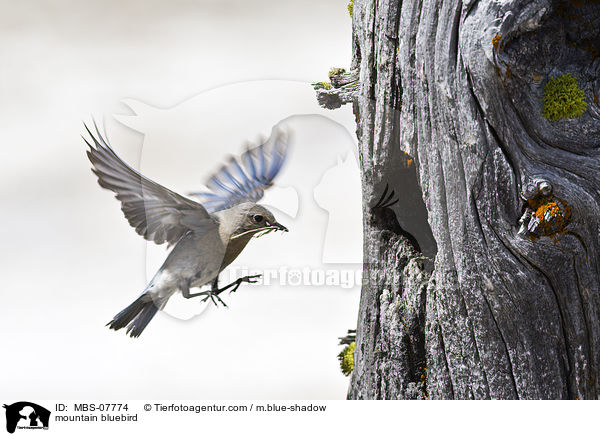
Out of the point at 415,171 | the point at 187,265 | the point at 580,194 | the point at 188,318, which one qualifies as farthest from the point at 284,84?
the point at 580,194

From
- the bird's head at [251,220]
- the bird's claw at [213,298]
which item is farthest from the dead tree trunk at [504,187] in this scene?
the bird's claw at [213,298]

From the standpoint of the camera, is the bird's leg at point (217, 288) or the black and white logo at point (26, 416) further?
the black and white logo at point (26, 416)

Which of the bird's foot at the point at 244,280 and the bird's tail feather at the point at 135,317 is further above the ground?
the bird's foot at the point at 244,280

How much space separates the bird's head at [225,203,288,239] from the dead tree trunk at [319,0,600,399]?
0.79 metres

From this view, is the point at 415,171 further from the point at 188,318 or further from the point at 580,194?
the point at 188,318

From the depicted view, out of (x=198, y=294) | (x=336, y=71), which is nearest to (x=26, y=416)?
(x=198, y=294)

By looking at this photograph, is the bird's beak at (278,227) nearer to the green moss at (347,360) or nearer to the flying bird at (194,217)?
the flying bird at (194,217)

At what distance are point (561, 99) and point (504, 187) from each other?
0.48 metres

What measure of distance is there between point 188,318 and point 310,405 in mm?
841

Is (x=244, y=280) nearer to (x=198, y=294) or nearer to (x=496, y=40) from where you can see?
(x=198, y=294)

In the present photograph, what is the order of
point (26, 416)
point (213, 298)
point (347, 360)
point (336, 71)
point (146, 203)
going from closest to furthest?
point (146, 203) < point (213, 298) < point (26, 416) < point (336, 71) < point (347, 360)

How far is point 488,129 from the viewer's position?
250cm

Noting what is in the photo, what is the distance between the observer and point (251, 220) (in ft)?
8.96

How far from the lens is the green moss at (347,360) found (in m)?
3.63
